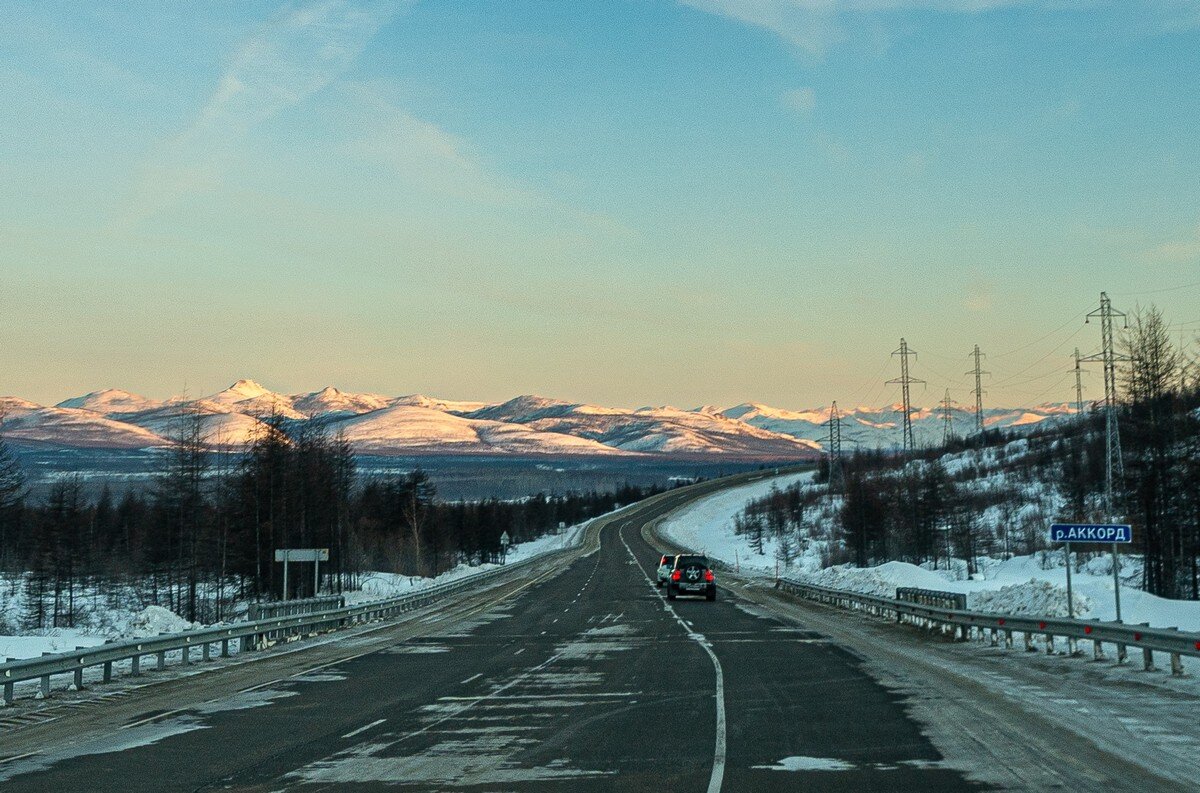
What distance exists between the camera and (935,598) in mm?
34125

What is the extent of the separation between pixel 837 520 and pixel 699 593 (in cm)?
9122

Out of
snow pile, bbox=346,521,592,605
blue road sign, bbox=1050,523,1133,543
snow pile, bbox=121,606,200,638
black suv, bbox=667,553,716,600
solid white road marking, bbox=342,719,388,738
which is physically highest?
blue road sign, bbox=1050,523,1133,543

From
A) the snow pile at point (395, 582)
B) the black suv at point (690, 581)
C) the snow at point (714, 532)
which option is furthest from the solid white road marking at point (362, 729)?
the snow at point (714, 532)

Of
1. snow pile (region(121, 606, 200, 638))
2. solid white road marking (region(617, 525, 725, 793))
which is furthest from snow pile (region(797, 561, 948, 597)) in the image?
snow pile (region(121, 606, 200, 638))

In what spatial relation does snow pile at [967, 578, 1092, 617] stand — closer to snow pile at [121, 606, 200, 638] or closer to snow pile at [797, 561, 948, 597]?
snow pile at [797, 561, 948, 597]

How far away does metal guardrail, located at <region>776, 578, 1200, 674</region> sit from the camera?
18.9 metres

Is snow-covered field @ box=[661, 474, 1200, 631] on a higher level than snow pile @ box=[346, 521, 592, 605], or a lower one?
higher

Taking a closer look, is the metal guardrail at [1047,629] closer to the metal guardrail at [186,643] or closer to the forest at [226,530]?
the metal guardrail at [186,643]

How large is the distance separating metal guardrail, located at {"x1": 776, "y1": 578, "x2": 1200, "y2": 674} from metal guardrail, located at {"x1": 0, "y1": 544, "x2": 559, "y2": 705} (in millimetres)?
17120

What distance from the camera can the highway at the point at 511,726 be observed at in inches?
435

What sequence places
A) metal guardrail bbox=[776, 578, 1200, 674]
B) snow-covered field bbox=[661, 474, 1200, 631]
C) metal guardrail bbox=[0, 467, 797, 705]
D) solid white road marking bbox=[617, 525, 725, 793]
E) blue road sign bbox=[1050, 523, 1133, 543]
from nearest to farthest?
1. solid white road marking bbox=[617, 525, 725, 793]
2. metal guardrail bbox=[0, 467, 797, 705]
3. metal guardrail bbox=[776, 578, 1200, 674]
4. blue road sign bbox=[1050, 523, 1133, 543]
5. snow-covered field bbox=[661, 474, 1200, 631]

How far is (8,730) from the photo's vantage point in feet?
50.5

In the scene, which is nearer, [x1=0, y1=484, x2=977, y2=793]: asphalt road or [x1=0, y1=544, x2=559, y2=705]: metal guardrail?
[x1=0, y1=484, x2=977, y2=793]: asphalt road

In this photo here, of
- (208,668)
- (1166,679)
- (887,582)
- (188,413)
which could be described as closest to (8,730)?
(208,668)
